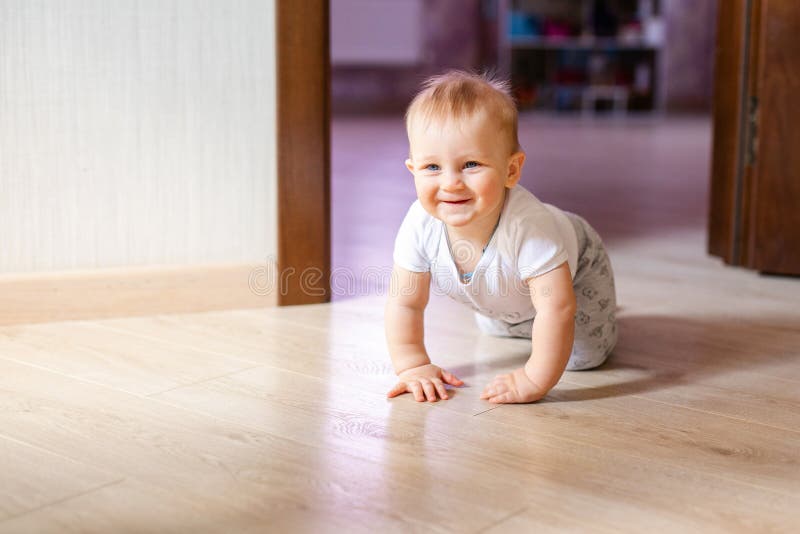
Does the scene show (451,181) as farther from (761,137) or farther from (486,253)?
(761,137)

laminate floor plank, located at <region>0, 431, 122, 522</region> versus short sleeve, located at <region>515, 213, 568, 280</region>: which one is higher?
short sleeve, located at <region>515, 213, 568, 280</region>

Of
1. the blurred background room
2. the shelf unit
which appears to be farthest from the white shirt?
the shelf unit

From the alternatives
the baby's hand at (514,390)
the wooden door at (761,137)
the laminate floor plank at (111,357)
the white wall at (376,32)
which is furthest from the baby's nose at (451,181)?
the white wall at (376,32)

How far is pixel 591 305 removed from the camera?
1.35 m

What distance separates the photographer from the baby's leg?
1317mm

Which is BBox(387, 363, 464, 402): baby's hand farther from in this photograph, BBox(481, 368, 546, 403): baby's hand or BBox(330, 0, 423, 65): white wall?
BBox(330, 0, 423, 65): white wall

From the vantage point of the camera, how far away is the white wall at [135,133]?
1.49 metres

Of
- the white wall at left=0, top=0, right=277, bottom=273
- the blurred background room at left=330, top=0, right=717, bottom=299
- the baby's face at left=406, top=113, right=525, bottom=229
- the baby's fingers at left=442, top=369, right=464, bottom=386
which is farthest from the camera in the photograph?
the blurred background room at left=330, top=0, right=717, bottom=299

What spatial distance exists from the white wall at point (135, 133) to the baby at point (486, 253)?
46cm

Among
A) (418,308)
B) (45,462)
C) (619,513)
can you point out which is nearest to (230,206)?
(418,308)

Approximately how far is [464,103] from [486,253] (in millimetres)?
197

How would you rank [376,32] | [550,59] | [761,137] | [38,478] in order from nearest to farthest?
1. [38,478]
2. [761,137]
3. [376,32]
4. [550,59]

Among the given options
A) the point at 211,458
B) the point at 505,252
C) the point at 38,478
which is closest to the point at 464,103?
the point at 505,252

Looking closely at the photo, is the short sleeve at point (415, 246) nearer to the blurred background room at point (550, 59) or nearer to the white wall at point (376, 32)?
the blurred background room at point (550, 59)
